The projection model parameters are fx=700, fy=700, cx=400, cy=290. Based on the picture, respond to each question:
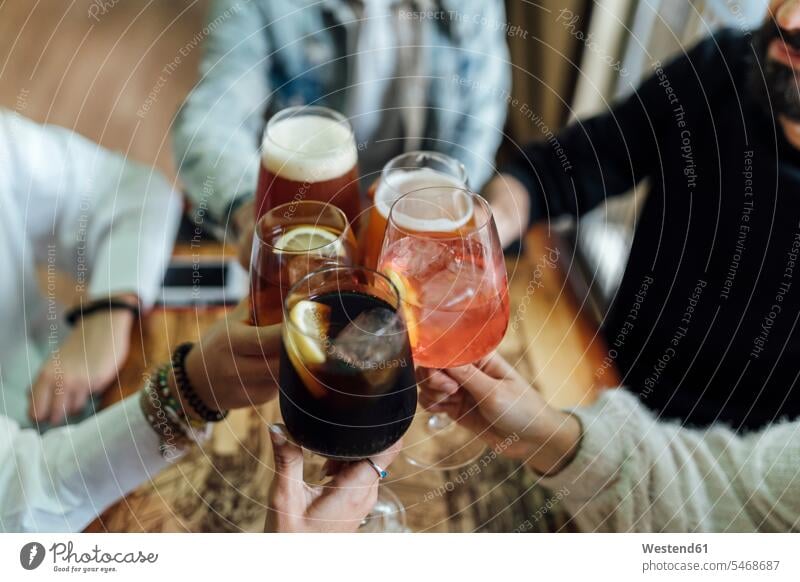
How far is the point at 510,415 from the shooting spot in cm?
38

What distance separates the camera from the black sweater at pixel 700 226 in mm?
443

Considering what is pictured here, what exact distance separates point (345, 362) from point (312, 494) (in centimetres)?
10

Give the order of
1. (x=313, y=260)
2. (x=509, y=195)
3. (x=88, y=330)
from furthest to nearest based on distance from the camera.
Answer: (x=509, y=195)
(x=88, y=330)
(x=313, y=260)

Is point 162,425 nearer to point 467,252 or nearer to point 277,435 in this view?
point 277,435

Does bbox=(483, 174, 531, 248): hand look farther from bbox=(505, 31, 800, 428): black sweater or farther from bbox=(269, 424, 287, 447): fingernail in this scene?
bbox=(269, 424, 287, 447): fingernail

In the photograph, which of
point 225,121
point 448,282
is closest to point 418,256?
point 448,282

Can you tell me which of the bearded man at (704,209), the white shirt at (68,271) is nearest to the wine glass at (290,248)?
the white shirt at (68,271)

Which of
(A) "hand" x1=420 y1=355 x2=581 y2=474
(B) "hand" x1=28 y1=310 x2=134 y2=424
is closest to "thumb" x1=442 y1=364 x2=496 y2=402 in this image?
(A) "hand" x1=420 y1=355 x2=581 y2=474

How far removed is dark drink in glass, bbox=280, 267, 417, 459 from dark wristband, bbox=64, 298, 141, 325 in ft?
0.65

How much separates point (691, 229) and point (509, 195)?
14 centimetres

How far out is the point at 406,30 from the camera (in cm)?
50
